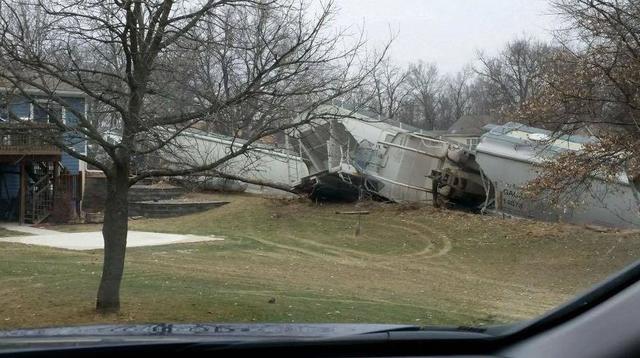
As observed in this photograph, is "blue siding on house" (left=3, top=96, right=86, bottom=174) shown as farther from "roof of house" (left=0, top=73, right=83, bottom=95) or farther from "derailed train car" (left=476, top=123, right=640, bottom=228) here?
"derailed train car" (left=476, top=123, right=640, bottom=228)

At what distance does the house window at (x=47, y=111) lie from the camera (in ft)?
28.8

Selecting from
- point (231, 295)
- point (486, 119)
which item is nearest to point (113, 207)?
point (231, 295)

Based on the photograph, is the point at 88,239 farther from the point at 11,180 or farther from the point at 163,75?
the point at 163,75

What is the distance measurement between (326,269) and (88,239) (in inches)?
361

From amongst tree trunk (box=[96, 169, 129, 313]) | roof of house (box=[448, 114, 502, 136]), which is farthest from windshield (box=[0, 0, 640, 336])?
roof of house (box=[448, 114, 502, 136])

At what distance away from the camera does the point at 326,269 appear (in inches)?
704

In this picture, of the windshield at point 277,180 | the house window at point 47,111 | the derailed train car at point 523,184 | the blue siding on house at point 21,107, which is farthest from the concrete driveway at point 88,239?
the house window at point 47,111

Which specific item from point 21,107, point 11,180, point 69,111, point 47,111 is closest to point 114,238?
point 69,111

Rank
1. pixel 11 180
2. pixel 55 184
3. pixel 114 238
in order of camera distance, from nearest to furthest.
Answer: pixel 114 238
pixel 55 184
pixel 11 180

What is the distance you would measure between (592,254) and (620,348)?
A: 1969cm

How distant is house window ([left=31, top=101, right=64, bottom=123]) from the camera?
8.77m

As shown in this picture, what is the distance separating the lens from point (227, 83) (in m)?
9.80

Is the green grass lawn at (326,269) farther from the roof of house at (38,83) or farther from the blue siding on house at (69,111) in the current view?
the roof of house at (38,83)

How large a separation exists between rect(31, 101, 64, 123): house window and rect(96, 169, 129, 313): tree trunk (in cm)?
107
